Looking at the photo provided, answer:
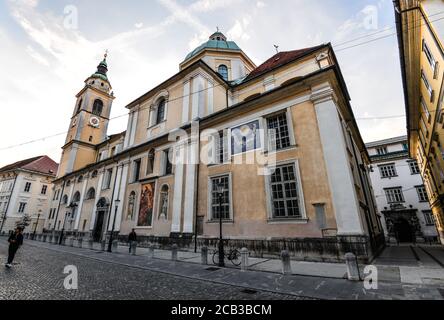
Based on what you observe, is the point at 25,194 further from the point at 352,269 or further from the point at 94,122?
the point at 352,269

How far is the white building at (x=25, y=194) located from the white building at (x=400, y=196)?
173 feet

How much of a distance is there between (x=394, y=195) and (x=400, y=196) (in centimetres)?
65

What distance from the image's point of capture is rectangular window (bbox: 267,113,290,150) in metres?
12.0

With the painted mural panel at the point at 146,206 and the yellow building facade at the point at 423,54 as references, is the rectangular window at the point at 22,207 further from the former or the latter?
the yellow building facade at the point at 423,54

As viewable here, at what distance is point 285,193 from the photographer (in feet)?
35.7

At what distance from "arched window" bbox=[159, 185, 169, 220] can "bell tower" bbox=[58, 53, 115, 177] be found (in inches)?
907

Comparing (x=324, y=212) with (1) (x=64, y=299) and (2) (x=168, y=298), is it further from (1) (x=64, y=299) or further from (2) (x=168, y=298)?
(1) (x=64, y=299)

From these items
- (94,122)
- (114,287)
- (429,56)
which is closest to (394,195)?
(429,56)

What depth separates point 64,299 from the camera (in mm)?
4758

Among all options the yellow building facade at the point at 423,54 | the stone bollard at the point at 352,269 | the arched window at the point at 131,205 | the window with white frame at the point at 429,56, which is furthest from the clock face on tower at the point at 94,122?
the window with white frame at the point at 429,56

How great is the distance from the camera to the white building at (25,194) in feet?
119

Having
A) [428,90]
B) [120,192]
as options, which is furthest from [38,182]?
[428,90]

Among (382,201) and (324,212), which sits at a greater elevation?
(382,201)
